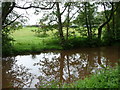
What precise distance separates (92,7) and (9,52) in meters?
6.81

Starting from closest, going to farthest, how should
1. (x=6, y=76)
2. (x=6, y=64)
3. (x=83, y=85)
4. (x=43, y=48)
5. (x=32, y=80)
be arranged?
(x=83, y=85)
(x=32, y=80)
(x=6, y=76)
(x=6, y=64)
(x=43, y=48)

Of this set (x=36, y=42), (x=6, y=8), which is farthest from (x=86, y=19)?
(x=6, y=8)

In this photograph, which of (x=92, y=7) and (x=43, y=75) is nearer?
(x=43, y=75)

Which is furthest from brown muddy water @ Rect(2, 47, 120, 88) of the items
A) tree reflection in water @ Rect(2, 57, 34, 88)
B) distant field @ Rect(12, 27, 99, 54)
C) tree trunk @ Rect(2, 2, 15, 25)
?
tree trunk @ Rect(2, 2, 15, 25)

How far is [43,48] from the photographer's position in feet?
33.7

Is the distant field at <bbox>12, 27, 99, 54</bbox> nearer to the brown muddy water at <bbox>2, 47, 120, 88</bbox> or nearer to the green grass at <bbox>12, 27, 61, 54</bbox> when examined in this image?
the green grass at <bbox>12, 27, 61, 54</bbox>

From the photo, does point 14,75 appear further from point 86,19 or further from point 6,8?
point 86,19

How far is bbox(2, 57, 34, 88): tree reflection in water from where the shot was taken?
4.93 metres

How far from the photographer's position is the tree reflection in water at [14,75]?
4934 millimetres

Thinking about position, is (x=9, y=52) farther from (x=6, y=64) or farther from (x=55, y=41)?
(x=55, y=41)

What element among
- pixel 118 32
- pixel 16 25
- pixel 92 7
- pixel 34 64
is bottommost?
pixel 34 64

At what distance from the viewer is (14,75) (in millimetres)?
5871

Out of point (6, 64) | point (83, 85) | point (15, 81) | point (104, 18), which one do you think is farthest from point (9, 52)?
point (104, 18)

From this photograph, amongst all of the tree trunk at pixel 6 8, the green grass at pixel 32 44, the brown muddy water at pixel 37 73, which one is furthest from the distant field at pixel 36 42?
the tree trunk at pixel 6 8
